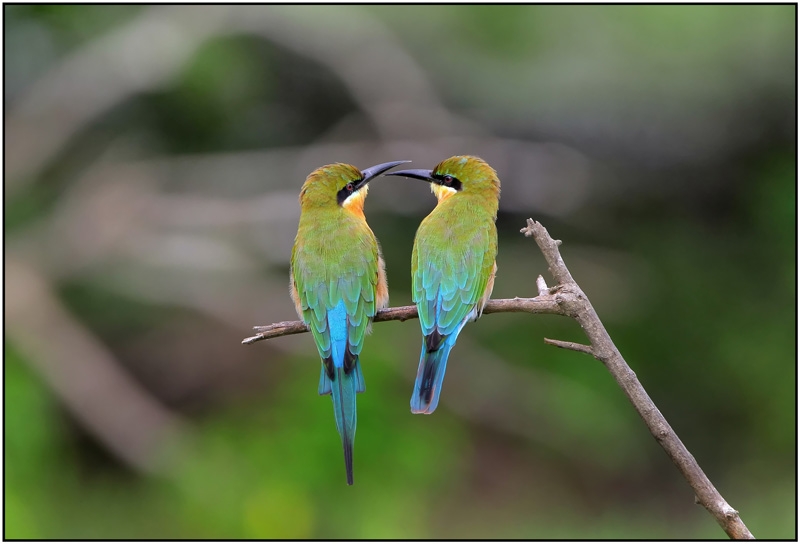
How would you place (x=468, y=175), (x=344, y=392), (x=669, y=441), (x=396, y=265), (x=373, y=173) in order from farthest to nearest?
(x=396, y=265)
(x=468, y=175)
(x=373, y=173)
(x=344, y=392)
(x=669, y=441)

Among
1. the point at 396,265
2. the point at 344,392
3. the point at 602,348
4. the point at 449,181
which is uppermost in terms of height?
the point at 449,181

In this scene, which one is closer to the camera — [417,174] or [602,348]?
[602,348]

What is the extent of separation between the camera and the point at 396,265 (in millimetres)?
6289

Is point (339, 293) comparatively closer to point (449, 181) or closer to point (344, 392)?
point (344, 392)

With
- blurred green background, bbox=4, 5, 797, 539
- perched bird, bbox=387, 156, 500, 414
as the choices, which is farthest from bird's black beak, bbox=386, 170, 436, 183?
blurred green background, bbox=4, 5, 797, 539

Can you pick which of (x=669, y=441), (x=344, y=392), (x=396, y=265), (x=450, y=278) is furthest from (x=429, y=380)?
(x=396, y=265)

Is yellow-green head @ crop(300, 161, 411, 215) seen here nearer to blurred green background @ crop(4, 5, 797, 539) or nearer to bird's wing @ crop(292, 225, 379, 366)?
bird's wing @ crop(292, 225, 379, 366)

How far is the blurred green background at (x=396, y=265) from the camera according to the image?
5703mm

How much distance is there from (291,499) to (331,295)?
12.5 ft

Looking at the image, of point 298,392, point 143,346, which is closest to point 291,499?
point 298,392

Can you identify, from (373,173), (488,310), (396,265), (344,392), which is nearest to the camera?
(344,392)

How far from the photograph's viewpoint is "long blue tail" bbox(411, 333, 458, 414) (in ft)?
5.79

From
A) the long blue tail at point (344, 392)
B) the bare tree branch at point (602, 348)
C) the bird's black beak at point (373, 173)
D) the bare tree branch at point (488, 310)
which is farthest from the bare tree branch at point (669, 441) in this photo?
the bird's black beak at point (373, 173)

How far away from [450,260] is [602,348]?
430mm
